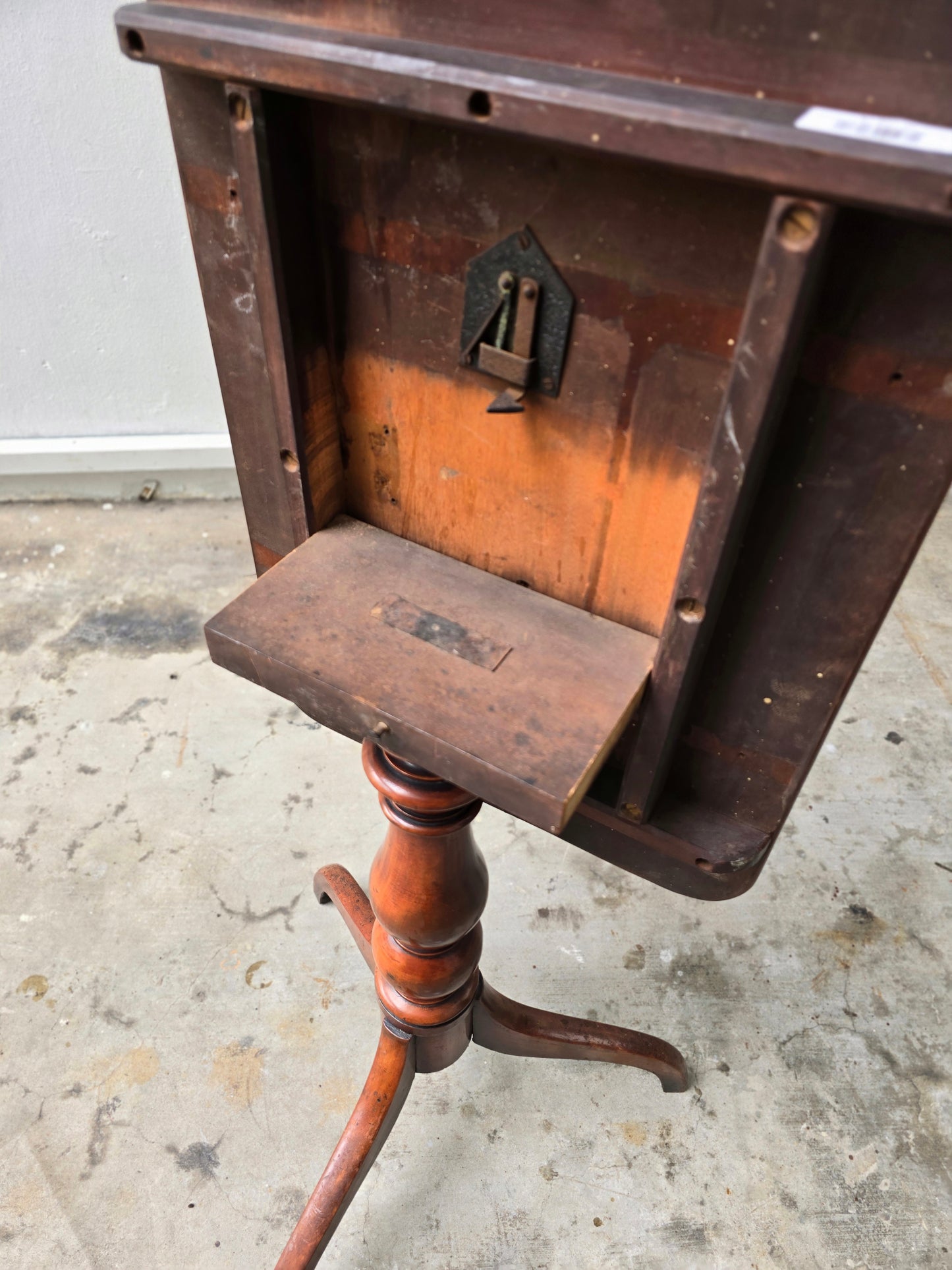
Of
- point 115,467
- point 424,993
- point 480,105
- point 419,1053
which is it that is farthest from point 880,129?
point 115,467

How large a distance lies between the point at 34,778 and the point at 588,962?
1027 mm

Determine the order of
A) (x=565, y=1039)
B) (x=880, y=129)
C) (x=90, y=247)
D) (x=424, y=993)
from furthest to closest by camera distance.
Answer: (x=90, y=247), (x=565, y=1039), (x=424, y=993), (x=880, y=129)

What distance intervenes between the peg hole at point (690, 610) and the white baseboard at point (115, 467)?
69.5 inches

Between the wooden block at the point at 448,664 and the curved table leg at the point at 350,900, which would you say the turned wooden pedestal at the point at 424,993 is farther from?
the wooden block at the point at 448,664

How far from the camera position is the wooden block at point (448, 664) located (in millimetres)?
631

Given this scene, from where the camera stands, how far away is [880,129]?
0.42 meters

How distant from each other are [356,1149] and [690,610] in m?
0.83

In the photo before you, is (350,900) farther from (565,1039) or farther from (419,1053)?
(565,1039)

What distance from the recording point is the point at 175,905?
4.61 feet

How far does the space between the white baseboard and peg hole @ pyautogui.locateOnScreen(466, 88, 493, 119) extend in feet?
5.85

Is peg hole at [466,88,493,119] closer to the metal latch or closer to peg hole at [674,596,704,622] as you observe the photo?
the metal latch

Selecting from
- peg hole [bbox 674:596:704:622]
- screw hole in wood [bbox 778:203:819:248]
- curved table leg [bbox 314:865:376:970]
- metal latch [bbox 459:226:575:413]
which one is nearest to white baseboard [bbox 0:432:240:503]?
curved table leg [bbox 314:865:376:970]

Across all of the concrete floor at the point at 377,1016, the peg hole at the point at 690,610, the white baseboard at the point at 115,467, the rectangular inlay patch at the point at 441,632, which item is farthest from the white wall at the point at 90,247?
the peg hole at the point at 690,610

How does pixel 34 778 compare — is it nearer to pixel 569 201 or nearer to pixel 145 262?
pixel 145 262
